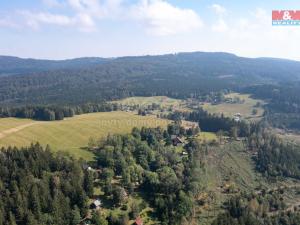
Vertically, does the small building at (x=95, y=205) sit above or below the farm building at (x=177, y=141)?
below

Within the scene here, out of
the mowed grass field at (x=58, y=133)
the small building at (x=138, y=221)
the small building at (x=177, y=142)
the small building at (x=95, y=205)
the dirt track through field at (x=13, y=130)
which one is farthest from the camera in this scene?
the small building at (x=177, y=142)

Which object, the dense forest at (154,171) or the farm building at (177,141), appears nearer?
the dense forest at (154,171)

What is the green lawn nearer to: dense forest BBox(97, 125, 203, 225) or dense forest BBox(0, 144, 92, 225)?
dense forest BBox(97, 125, 203, 225)

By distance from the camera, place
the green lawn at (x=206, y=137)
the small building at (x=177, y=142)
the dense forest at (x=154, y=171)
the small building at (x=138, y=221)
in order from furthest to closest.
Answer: the green lawn at (x=206, y=137) → the small building at (x=177, y=142) → the dense forest at (x=154, y=171) → the small building at (x=138, y=221)

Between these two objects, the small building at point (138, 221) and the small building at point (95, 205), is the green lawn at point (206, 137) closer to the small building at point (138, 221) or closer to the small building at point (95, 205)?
the small building at point (138, 221)

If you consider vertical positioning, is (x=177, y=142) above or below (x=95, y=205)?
above

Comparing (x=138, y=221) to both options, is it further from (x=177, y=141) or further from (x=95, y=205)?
(x=177, y=141)

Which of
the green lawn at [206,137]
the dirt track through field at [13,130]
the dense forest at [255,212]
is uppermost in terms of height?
the dirt track through field at [13,130]

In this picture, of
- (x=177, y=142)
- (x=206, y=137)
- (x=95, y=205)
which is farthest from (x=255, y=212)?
(x=206, y=137)

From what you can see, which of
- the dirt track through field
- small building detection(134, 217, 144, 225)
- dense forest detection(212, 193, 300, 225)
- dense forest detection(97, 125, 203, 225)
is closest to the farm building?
dense forest detection(97, 125, 203, 225)

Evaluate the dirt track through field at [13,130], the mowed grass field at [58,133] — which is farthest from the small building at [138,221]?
the dirt track through field at [13,130]

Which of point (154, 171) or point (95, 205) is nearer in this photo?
point (95, 205)

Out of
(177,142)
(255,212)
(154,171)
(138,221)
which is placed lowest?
(255,212)
